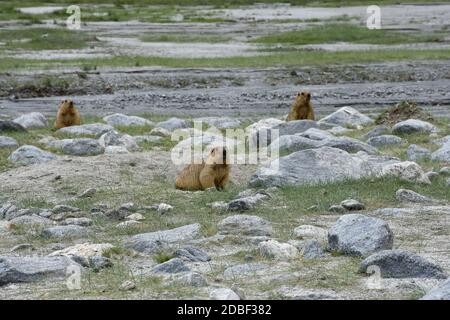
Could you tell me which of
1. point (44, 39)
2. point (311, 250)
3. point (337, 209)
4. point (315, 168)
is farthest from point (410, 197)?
point (44, 39)

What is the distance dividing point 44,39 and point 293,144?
26.1 meters

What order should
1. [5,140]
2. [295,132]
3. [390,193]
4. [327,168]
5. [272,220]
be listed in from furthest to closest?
[295,132]
[5,140]
[327,168]
[390,193]
[272,220]

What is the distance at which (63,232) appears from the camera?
10000mm

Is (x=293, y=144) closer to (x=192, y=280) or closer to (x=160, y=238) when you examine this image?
(x=160, y=238)

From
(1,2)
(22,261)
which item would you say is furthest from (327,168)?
(1,2)

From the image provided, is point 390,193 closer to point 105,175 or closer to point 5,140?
point 105,175

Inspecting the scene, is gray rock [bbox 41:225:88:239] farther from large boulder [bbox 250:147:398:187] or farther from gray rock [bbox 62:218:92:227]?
large boulder [bbox 250:147:398:187]

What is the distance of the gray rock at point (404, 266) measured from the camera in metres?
7.85

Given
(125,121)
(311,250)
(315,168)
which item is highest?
(311,250)

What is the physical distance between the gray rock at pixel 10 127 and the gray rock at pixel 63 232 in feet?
26.8

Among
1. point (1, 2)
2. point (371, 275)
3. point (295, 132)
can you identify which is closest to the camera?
point (371, 275)

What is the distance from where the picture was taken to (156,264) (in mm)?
8547

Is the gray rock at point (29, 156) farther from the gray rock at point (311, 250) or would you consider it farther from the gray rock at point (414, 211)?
the gray rock at point (311, 250)

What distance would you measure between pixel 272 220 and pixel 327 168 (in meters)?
2.78
